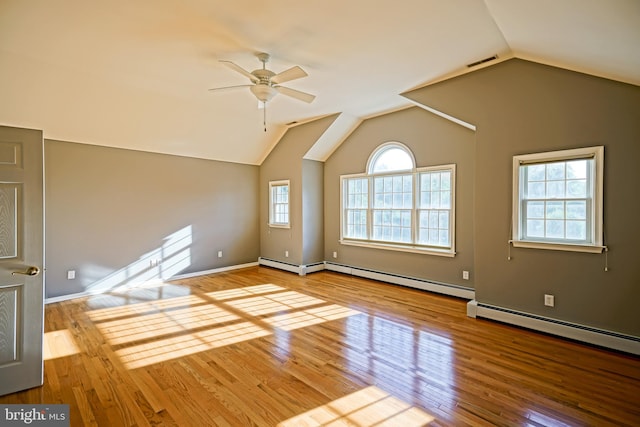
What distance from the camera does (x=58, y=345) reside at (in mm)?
3236

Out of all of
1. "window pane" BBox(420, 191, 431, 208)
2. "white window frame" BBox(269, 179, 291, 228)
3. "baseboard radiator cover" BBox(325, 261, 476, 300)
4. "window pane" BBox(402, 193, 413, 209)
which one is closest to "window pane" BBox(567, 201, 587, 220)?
"baseboard radiator cover" BBox(325, 261, 476, 300)

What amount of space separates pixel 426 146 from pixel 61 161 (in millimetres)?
5765

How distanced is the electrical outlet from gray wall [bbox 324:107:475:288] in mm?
1238

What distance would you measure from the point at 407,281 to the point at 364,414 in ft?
11.5

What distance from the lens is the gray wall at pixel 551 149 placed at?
3084 mm

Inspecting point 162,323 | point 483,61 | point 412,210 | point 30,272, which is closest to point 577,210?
point 483,61

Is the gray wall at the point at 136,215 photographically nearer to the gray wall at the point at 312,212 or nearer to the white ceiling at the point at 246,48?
the white ceiling at the point at 246,48

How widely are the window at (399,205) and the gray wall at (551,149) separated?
1.00 metres

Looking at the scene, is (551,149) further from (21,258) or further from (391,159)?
(21,258)

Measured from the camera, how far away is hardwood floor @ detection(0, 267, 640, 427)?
7.16 ft

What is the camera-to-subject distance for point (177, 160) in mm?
6168

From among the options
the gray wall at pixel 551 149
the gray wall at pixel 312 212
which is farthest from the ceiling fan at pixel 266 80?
the gray wall at pixel 312 212

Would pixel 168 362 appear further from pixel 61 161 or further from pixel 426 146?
pixel 426 146

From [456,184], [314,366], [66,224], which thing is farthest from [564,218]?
[66,224]
